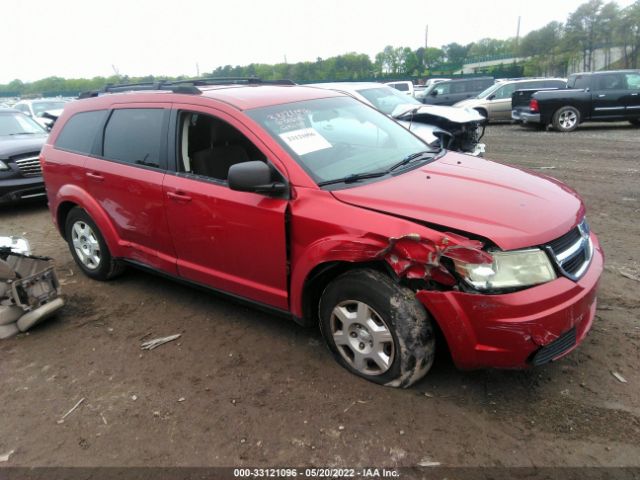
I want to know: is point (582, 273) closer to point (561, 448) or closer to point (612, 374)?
point (612, 374)

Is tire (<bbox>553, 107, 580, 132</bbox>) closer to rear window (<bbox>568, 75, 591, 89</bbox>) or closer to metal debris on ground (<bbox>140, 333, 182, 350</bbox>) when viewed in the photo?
rear window (<bbox>568, 75, 591, 89</bbox>)

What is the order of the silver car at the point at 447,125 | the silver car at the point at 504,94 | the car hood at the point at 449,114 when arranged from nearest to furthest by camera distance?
the silver car at the point at 447,125, the car hood at the point at 449,114, the silver car at the point at 504,94

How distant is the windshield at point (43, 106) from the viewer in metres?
15.6

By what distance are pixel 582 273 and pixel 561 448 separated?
3.16 feet

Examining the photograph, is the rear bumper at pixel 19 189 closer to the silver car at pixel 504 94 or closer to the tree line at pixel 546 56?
the tree line at pixel 546 56

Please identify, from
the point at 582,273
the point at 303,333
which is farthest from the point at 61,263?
the point at 582,273

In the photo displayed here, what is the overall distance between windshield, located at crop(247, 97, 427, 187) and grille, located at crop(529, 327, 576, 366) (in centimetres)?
150

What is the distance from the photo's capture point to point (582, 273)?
2.84 meters

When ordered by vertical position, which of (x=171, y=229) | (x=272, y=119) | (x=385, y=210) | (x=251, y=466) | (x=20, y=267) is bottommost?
(x=251, y=466)

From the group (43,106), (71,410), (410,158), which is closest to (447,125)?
(410,158)

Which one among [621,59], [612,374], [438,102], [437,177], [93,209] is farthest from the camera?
[621,59]

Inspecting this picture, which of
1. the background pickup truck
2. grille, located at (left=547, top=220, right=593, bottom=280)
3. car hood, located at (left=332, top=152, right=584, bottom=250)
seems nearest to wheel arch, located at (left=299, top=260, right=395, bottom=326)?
car hood, located at (left=332, top=152, right=584, bottom=250)

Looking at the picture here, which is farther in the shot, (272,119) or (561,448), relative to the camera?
(272,119)

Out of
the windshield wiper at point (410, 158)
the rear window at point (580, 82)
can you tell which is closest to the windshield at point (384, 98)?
the windshield wiper at point (410, 158)
